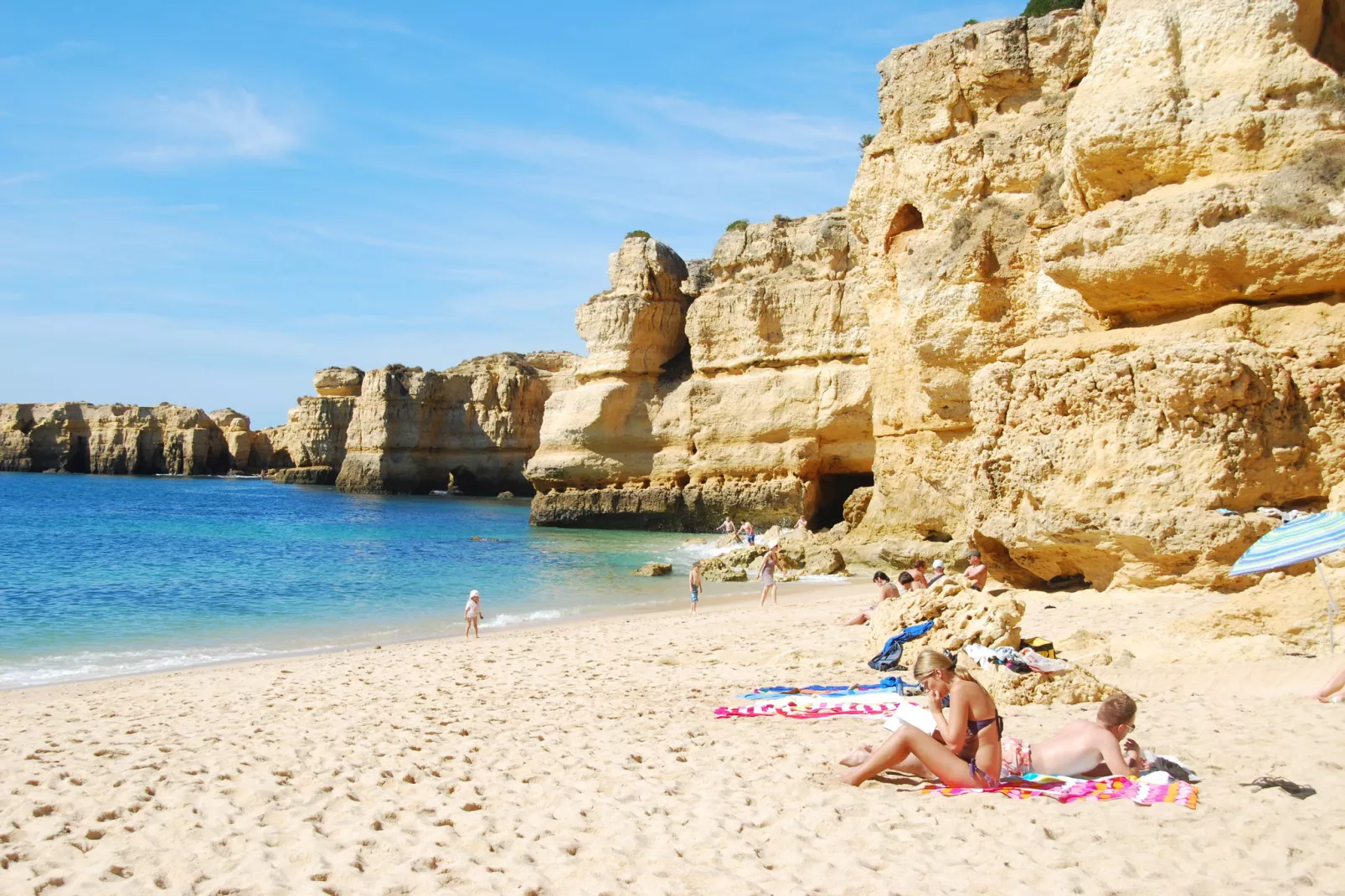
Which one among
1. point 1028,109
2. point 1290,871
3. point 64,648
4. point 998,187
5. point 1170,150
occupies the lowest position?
point 64,648

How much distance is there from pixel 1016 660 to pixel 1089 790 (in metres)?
2.52

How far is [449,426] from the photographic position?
57.0 meters

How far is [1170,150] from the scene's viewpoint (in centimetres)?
1063

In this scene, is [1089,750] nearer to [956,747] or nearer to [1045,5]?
[956,747]

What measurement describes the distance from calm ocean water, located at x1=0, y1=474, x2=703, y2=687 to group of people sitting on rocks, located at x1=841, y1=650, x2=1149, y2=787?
9.56m

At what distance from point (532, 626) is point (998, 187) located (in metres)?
11.4

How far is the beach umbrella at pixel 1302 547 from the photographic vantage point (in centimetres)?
655

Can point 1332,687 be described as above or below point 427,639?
above

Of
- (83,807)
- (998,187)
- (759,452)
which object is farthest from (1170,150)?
(759,452)

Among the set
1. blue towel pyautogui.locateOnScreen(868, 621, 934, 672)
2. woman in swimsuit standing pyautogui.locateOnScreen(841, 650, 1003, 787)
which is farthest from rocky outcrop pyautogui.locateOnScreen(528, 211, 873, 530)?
woman in swimsuit standing pyautogui.locateOnScreen(841, 650, 1003, 787)

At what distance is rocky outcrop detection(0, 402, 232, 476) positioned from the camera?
75188 mm

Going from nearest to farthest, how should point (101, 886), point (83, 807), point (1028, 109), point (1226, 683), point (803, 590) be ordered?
1. point (101, 886)
2. point (83, 807)
3. point (1226, 683)
4. point (803, 590)
5. point (1028, 109)

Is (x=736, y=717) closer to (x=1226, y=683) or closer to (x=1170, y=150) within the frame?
(x=1226, y=683)

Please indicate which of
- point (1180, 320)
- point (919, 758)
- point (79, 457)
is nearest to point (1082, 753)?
point (919, 758)
